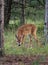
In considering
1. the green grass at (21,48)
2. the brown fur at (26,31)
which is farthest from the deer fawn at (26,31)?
the green grass at (21,48)

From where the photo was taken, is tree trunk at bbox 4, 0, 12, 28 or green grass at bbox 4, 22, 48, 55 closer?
green grass at bbox 4, 22, 48, 55

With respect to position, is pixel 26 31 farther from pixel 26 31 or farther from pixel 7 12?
pixel 7 12

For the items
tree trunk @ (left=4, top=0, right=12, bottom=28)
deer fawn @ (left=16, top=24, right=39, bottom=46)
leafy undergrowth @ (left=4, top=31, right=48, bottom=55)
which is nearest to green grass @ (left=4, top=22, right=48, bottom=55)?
leafy undergrowth @ (left=4, top=31, right=48, bottom=55)

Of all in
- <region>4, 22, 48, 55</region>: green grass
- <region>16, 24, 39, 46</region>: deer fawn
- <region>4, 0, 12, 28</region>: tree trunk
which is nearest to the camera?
<region>4, 22, 48, 55</region>: green grass

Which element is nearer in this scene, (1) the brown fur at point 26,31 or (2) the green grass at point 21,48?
(2) the green grass at point 21,48

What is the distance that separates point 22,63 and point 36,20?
12069 mm

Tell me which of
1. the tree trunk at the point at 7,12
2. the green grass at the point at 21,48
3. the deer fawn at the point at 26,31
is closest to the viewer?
the green grass at the point at 21,48

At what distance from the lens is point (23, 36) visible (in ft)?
40.9

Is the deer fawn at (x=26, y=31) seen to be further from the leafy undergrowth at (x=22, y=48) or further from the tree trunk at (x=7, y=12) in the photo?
the tree trunk at (x=7, y=12)

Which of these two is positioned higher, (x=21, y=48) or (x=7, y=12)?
(x=7, y=12)

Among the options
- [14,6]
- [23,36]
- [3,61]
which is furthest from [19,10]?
[3,61]

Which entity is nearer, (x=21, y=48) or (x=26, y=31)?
(x=21, y=48)

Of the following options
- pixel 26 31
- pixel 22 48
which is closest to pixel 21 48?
pixel 22 48

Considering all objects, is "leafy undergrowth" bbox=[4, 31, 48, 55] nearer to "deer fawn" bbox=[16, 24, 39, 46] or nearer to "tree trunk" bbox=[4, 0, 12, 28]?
"deer fawn" bbox=[16, 24, 39, 46]
